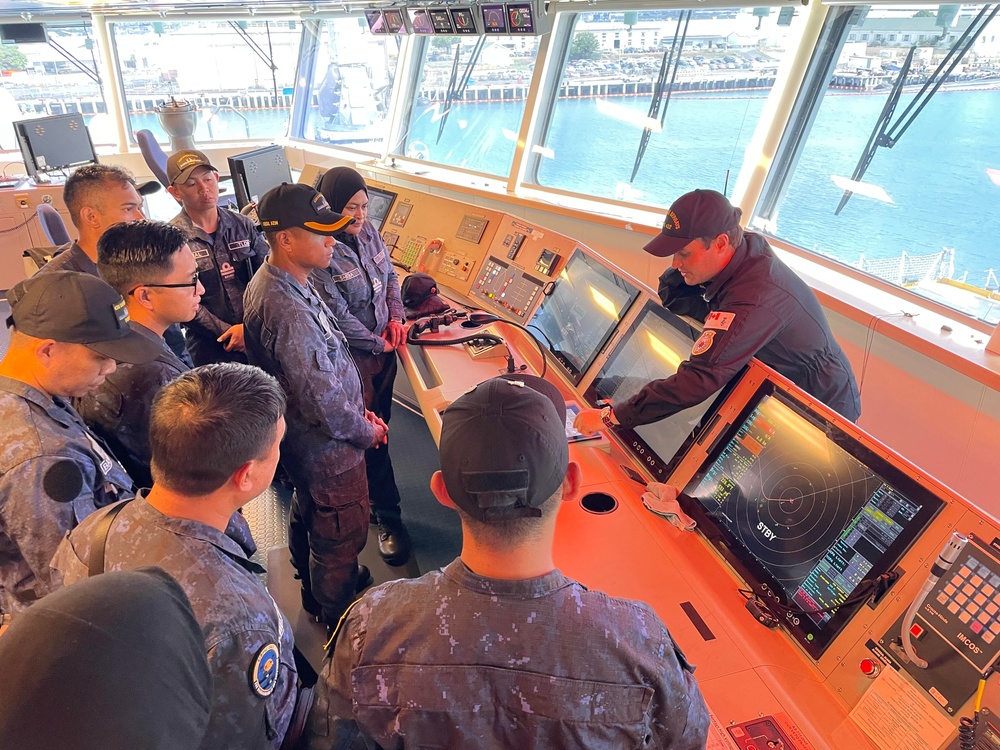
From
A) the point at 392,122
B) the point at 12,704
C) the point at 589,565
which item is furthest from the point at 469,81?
the point at 12,704

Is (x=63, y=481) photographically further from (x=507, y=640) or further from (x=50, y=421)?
(x=507, y=640)

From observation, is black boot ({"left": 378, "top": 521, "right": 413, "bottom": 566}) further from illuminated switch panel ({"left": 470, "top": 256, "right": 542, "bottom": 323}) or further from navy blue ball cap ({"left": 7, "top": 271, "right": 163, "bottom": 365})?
navy blue ball cap ({"left": 7, "top": 271, "right": 163, "bottom": 365})

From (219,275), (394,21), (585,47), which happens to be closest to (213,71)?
(394,21)

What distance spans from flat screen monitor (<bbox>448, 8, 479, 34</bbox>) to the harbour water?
71 centimetres

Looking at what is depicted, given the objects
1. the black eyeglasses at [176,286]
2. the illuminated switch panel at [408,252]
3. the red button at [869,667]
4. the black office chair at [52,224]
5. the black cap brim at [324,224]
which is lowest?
the black office chair at [52,224]

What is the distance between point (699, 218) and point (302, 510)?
1.72 metres

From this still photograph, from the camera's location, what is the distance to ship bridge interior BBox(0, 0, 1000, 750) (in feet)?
4.09

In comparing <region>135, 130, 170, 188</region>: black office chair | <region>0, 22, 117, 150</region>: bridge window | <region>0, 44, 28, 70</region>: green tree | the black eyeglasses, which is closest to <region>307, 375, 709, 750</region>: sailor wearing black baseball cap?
the black eyeglasses

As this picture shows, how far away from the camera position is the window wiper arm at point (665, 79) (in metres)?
3.82

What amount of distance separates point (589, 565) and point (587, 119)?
3.92m

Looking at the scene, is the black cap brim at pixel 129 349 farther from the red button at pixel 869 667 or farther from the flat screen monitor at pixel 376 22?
the flat screen monitor at pixel 376 22

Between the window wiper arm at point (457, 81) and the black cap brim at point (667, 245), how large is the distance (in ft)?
12.4

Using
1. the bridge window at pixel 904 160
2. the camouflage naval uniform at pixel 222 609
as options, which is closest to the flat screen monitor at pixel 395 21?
the bridge window at pixel 904 160

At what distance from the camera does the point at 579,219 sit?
13.6 ft
